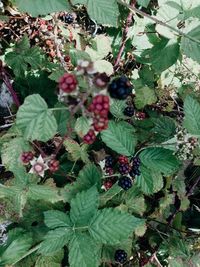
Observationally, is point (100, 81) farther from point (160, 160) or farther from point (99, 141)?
point (99, 141)

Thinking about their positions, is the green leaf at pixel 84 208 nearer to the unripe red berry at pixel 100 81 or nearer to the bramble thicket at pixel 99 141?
the bramble thicket at pixel 99 141

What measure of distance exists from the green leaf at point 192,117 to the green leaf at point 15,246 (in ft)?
3.29

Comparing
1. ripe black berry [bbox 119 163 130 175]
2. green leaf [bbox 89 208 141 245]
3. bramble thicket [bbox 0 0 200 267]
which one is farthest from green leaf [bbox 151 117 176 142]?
green leaf [bbox 89 208 141 245]

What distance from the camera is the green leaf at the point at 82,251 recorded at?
178 cm

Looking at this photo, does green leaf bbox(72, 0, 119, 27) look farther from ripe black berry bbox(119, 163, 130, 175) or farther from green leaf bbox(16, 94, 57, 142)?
ripe black berry bbox(119, 163, 130, 175)

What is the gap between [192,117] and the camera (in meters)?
2.05

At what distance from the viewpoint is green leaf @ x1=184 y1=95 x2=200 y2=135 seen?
2.03m

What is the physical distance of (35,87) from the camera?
8.56ft

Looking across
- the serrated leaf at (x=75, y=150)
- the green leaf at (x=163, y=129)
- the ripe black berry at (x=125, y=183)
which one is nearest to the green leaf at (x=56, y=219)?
the ripe black berry at (x=125, y=183)

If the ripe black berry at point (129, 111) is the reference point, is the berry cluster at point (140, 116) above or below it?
below

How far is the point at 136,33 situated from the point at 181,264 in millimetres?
1594

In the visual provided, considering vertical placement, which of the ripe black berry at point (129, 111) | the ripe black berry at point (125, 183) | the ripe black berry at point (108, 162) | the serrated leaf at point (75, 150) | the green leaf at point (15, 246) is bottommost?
the green leaf at point (15, 246)

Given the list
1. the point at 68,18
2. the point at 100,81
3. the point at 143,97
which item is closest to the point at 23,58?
the point at 68,18

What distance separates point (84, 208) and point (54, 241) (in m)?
0.20
